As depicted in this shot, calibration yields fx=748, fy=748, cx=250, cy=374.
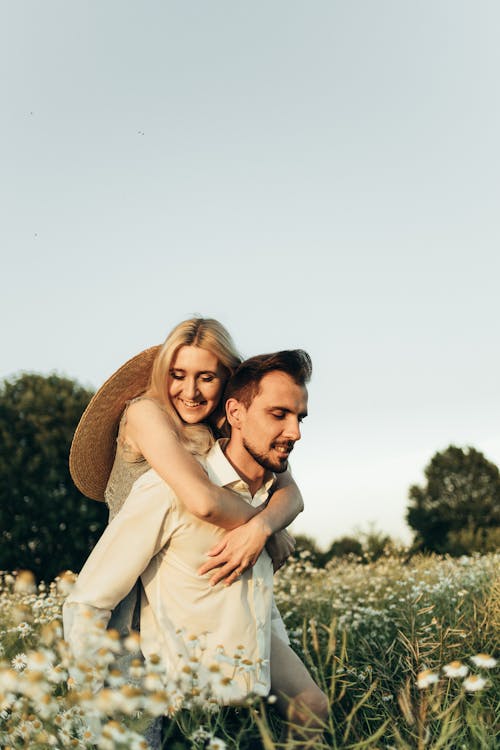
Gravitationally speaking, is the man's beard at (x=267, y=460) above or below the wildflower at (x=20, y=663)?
above

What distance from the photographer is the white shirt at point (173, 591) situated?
9.89 ft

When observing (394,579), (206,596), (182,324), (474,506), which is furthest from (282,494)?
(474,506)

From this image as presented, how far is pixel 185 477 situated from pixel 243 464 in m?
0.52

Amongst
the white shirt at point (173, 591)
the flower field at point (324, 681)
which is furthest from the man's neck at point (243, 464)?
the flower field at point (324, 681)

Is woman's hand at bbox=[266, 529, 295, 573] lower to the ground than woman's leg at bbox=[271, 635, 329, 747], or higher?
higher

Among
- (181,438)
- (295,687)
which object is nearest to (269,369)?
(181,438)

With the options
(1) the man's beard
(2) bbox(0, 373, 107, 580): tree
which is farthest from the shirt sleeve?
(2) bbox(0, 373, 107, 580): tree

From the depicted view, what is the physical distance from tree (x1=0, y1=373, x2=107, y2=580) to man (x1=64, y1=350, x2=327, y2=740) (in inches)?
296

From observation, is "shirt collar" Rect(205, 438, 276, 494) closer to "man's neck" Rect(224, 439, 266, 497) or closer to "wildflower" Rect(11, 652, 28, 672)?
"man's neck" Rect(224, 439, 266, 497)

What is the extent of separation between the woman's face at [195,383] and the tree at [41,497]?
22.3 feet

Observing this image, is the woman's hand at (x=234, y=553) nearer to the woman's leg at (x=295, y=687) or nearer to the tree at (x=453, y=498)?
the woman's leg at (x=295, y=687)

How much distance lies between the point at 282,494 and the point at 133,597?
3.07 feet

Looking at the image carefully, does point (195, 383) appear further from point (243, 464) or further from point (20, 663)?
point (20, 663)

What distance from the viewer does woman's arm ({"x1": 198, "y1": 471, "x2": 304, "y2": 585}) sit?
3.14 meters
